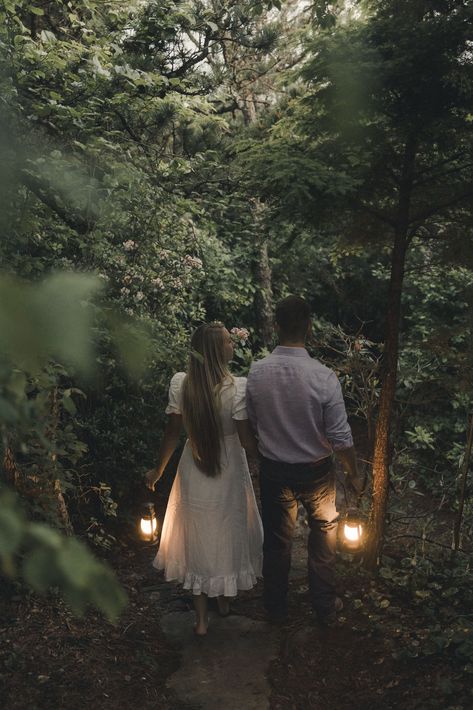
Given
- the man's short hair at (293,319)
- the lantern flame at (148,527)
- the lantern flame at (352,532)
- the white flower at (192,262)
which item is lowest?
the lantern flame at (148,527)

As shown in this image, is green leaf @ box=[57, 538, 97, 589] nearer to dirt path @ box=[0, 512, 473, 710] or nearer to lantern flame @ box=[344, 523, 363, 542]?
dirt path @ box=[0, 512, 473, 710]

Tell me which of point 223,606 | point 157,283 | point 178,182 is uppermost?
point 178,182

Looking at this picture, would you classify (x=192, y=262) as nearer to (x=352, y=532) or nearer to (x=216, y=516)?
(x=216, y=516)

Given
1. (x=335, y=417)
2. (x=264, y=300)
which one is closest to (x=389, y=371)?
(x=335, y=417)

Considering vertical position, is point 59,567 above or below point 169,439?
above

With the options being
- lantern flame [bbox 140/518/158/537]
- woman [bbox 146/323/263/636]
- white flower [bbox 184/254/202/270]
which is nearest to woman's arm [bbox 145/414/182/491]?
woman [bbox 146/323/263/636]

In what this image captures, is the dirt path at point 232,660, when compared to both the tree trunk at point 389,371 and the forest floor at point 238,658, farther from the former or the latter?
the tree trunk at point 389,371

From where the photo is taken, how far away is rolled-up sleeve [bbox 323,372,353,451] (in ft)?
10.9

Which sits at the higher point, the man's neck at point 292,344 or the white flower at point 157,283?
the white flower at point 157,283

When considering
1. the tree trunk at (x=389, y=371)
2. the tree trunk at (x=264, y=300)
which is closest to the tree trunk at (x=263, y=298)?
the tree trunk at (x=264, y=300)

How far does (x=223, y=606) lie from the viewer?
3.81 meters

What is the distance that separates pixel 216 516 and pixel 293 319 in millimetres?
1312

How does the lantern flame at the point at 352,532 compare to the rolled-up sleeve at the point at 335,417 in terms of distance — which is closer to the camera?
the rolled-up sleeve at the point at 335,417

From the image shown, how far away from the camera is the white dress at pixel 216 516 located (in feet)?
11.6
